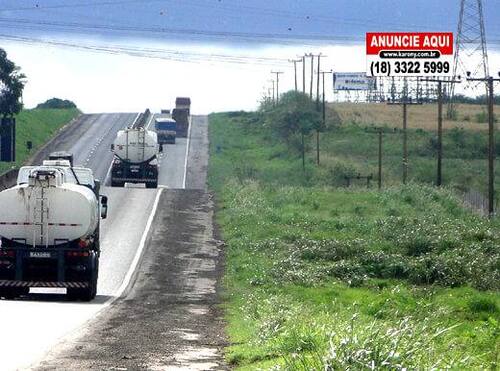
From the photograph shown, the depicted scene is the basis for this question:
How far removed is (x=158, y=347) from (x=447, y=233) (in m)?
24.4

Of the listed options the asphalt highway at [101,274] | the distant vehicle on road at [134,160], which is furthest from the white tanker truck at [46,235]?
the distant vehicle on road at [134,160]

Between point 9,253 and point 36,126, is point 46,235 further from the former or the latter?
point 36,126

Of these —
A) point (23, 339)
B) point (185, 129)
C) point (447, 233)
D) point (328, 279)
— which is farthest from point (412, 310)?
point (185, 129)

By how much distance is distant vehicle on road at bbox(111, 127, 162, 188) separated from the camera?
6988 cm

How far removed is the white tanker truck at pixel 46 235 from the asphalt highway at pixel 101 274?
0.61 meters

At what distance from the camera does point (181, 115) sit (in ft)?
404

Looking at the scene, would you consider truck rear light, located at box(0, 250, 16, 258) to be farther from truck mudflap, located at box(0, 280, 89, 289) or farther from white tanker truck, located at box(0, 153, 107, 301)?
truck mudflap, located at box(0, 280, 89, 289)

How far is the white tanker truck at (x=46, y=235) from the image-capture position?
30562 millimetres

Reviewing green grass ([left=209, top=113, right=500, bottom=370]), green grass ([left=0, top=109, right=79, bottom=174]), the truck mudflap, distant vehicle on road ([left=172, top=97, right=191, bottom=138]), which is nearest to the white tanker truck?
the truck mudflap

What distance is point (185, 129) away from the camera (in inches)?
4783

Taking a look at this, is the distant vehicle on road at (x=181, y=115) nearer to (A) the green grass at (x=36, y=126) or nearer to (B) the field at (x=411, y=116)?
(A) the green grass at (x=36, y=126)

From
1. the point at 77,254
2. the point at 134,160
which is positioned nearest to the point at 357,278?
the point at 77,254

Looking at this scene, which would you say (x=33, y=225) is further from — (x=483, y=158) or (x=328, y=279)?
(x=483, y=158)

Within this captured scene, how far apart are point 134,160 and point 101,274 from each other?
103 ft
